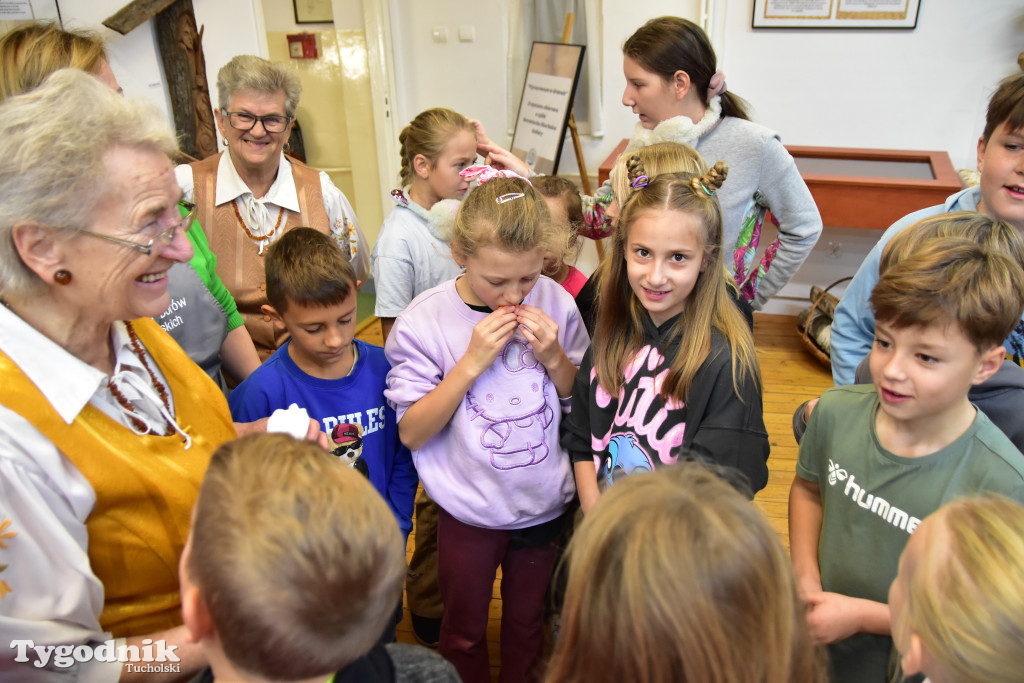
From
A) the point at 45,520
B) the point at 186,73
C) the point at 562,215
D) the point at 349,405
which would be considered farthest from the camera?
the point at 186,73

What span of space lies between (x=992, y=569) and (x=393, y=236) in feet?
5.85

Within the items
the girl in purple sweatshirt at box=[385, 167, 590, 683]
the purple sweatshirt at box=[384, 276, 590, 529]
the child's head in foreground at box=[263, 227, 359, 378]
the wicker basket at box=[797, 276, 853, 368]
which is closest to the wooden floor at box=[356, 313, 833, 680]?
the wicker basket at box=[797, 276, 853, 368]

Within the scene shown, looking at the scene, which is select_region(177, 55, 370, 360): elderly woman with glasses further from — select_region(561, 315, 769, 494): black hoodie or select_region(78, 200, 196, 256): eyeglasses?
select_region(561, 315, 769, 494): black hoodie

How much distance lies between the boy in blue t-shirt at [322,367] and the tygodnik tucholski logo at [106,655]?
60 centimetres

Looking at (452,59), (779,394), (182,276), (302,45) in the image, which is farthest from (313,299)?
(452,59)

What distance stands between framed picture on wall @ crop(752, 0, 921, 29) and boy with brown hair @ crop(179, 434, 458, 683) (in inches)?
176

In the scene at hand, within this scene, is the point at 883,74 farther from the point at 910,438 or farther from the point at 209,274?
the point at 209,274

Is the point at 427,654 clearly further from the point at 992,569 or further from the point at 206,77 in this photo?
the point at 206,77

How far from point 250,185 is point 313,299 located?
0.79 metres

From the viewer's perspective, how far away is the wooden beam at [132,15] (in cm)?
358

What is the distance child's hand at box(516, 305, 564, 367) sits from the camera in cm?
155

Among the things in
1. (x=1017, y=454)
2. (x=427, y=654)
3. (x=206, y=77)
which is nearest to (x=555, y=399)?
(x=427, y=654)

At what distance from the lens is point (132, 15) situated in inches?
142

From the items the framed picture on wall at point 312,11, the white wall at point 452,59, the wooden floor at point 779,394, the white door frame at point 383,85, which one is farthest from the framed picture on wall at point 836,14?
the framed picture on wall at point 312,11
